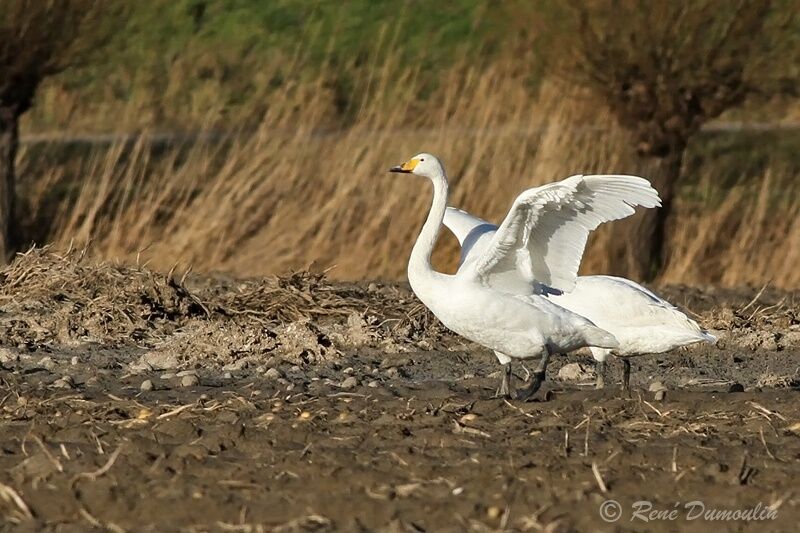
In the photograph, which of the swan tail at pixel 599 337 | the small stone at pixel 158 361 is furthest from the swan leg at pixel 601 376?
the small stone at pixel 158 361

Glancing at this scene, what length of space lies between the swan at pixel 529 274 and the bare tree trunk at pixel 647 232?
556 cm

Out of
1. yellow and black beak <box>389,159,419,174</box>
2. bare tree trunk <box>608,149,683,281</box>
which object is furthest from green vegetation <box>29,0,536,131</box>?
yellow and black beak <box>389,159,419,174</box>

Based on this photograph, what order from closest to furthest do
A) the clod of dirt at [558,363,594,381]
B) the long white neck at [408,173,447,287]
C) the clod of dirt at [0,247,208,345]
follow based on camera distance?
the long white neck at [408,173,447,287] < the clod of dirt at [558,363,594,381] < the clod of dirt at [0,247,208,345]

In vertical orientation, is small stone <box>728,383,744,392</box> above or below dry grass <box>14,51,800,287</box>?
above

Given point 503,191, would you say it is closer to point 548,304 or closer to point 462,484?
point 548,304

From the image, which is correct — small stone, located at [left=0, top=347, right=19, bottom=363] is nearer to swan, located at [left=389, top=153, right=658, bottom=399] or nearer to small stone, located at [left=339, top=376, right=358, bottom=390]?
small stone, located at [left=339, top=376, right=358, bottom=390]

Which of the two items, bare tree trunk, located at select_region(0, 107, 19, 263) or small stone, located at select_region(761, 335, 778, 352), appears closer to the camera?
small stone, located at select_region(761, 335, 778, 352)

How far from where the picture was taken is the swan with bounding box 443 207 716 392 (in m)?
8.51

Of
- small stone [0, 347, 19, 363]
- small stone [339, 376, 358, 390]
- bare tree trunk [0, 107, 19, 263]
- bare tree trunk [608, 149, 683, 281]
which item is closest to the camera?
small stone [339, 376, 358, 390]

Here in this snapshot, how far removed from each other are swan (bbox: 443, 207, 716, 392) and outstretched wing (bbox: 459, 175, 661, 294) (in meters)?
0.09

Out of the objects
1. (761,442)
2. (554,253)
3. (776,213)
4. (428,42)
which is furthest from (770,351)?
(428,42)

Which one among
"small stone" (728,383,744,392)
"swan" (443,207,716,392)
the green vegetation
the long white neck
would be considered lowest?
the green vegetation

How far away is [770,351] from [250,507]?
196 inches

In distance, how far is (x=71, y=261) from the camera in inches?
436
